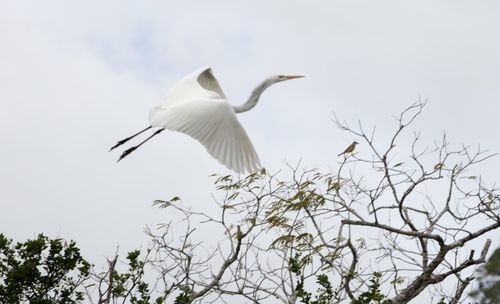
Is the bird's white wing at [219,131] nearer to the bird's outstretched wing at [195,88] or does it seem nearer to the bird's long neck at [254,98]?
the bird's outstretched wing at [195,88]

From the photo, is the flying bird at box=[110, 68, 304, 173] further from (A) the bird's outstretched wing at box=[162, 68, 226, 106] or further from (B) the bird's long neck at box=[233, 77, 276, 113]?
(B) the bird's long neck at box=[233, 77, 276, 113]

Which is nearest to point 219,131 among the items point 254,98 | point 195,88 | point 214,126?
point 214,126

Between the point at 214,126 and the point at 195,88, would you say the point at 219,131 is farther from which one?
the point at 195,88

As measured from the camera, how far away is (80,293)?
22.7ft

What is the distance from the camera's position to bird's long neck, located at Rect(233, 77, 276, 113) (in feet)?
25.5

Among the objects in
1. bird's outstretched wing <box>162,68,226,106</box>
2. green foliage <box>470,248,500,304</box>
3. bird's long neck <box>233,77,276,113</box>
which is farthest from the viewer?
bird's long neck <box>233,77,276,113</box>

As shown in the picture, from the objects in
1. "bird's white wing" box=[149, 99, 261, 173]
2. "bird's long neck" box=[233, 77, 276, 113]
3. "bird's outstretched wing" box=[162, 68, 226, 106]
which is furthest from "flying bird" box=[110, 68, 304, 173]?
"bird's long neck" box=[233, 77, 276, 113]

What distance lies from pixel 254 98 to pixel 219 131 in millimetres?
1467

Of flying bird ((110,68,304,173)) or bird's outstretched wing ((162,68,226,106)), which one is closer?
flying bird ((110,68,304,173))

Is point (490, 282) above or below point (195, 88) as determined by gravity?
below

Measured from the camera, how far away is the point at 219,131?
254 inches

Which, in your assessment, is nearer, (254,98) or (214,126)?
(214,126)

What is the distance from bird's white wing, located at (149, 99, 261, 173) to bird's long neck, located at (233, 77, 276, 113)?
115cm

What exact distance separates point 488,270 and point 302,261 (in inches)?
52.4
